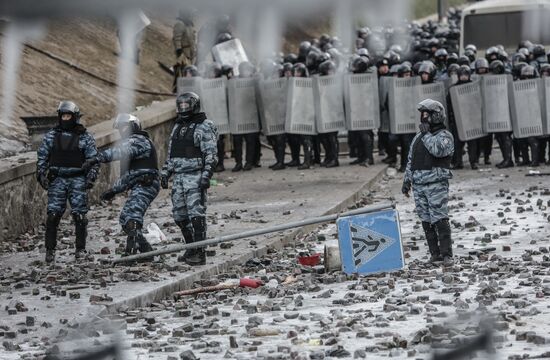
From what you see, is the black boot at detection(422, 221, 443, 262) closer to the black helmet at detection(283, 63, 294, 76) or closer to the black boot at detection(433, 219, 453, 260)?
the black boot at detection(433, 219, 453, 260)

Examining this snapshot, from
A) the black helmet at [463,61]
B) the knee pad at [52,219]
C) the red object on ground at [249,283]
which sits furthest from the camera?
the black helmet at [463,61]

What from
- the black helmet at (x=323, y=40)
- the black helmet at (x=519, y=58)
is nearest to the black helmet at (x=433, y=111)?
the black helmet at (x=519, y=58)

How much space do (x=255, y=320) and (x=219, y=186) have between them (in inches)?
495

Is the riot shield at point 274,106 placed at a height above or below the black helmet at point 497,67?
below

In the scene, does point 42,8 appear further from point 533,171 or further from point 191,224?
point 533,171

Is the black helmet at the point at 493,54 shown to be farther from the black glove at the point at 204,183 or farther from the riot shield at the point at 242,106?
the black glove at the point at 204,183

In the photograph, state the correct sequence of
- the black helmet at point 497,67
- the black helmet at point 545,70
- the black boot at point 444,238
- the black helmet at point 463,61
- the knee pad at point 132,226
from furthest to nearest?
the black helmet at point 463,61
the black helmet at point 497,67
the black helmet at point 545,70
the knee pad at point 132,226
the black boot at point 444,238

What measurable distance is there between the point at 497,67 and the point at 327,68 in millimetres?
2870

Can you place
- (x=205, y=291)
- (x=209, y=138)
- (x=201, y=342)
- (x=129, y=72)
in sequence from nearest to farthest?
(x=201, y=342)
(x=205, y=291)
(x=209, y=138)
(x=129, y=72)

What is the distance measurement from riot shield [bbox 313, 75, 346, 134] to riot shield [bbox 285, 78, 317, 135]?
9cm

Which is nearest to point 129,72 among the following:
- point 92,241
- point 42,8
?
point 92,241

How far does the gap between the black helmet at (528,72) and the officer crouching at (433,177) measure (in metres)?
11.3

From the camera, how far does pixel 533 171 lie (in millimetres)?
25250

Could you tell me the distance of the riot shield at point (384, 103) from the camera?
27328 mm
